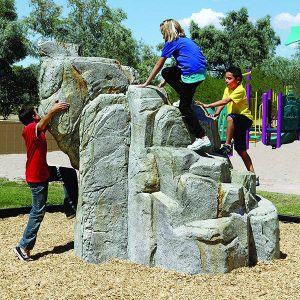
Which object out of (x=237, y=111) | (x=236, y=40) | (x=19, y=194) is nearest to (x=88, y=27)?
(x=236, y=40)

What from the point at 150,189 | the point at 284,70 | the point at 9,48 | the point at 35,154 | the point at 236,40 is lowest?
the point at 150,189

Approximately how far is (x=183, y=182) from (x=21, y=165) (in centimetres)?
1557

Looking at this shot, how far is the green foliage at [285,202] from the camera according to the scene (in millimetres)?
10070

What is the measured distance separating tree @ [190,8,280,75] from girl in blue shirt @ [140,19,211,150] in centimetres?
4095

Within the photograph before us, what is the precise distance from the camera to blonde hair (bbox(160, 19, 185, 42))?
536 cm

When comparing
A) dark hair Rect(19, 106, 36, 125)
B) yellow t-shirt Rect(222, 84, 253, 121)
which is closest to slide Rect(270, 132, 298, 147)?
yellow t-shirt Rect(222, 84, 253, 121)

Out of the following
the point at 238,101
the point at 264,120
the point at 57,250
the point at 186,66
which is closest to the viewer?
the point at 186,66

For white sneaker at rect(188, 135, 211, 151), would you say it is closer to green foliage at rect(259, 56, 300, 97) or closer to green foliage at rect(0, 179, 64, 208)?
green foliage at rect(0, 179, 64, 208)

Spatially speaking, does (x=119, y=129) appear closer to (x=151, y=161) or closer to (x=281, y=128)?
(x=151, y=161)

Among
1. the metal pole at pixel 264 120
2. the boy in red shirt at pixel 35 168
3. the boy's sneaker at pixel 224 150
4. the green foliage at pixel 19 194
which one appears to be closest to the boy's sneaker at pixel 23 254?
the boy in red shirt at pixel 35 168

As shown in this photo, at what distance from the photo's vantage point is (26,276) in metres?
5.27

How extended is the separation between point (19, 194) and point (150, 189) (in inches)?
259

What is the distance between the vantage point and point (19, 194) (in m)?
11.3

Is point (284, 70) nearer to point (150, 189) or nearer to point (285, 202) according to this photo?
point (285, 202)
